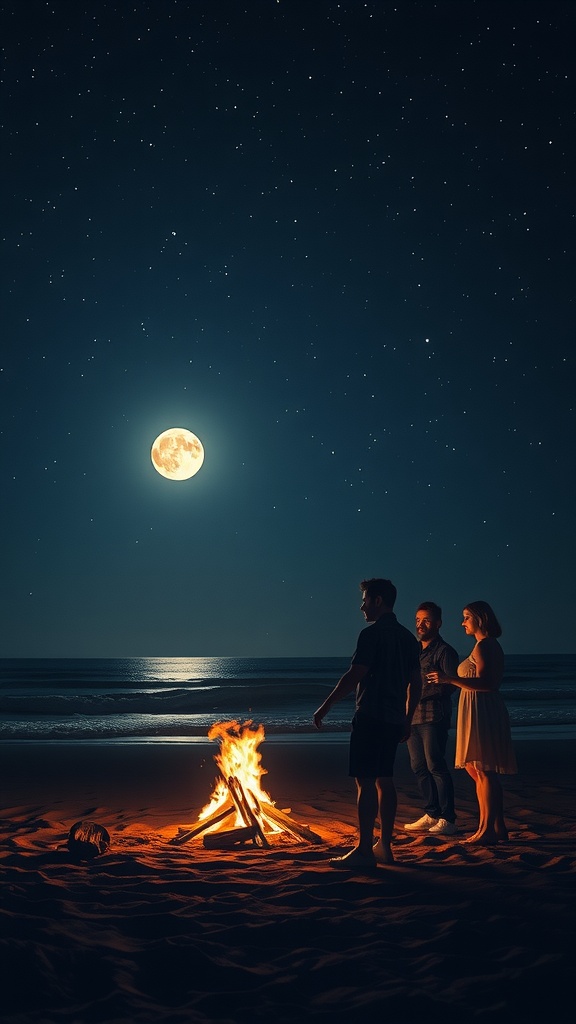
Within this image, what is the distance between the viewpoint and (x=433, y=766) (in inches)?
262

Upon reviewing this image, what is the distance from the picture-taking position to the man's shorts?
5.36m

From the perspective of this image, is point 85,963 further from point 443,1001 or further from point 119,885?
point 443,1001

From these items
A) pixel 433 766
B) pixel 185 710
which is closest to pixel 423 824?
pixel 433 766

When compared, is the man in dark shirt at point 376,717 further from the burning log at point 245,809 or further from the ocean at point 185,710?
the ocean at point 185,710

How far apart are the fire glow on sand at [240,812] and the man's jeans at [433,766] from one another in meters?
1.05

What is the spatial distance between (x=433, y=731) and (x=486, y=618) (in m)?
1.19

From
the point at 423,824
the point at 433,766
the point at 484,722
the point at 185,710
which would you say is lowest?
the point at 185,710

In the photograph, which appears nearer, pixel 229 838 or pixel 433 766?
pixel 229 838

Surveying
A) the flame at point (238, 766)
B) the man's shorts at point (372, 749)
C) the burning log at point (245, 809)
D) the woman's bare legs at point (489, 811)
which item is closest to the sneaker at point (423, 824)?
the woman's bare legs at point (489, 811)

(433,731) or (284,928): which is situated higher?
(433,731)

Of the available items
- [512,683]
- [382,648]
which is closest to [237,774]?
[382,648]

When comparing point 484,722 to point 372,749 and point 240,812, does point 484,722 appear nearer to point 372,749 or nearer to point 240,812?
point 372,749

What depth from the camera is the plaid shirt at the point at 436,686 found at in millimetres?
6609

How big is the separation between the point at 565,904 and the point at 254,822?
110 inches
